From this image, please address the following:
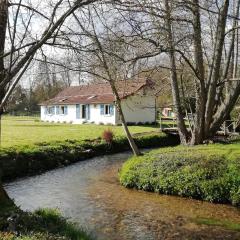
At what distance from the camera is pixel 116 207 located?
44.4 feet

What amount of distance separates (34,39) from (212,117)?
14.2 m

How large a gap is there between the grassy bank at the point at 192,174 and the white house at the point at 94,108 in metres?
23.3

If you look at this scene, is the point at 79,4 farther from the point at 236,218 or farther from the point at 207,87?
the point at 207,87

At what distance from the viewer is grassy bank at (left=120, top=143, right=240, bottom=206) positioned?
14023 millimetres

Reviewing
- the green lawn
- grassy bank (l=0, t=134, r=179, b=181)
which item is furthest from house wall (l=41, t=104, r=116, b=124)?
grassy bank (l=0, t=134, r=179, b=181)

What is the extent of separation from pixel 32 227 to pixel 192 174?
7788 millimetres

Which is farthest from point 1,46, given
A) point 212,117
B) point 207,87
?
point 212,117

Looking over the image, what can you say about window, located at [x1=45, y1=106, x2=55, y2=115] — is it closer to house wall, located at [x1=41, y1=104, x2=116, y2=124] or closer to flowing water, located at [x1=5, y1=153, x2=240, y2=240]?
house wall, located at [x1=41, y1=104, x2=116, y2=124]

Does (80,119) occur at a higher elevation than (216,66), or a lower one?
lower

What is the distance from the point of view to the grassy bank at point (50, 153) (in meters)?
18.9

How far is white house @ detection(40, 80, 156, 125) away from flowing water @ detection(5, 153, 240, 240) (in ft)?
75.8

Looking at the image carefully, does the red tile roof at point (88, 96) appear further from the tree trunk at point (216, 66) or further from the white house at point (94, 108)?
the tree trunk at point (216, 66)

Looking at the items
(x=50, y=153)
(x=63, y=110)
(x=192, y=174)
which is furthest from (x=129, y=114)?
(x=192, y=174)

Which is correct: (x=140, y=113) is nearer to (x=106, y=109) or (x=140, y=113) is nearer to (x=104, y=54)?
(x=106, y=109)
